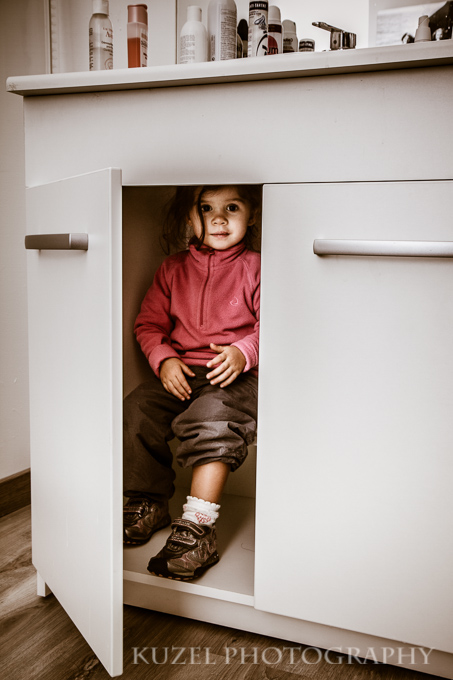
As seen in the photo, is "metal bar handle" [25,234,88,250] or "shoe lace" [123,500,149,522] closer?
"metal bar handle" [25,234,88,250]

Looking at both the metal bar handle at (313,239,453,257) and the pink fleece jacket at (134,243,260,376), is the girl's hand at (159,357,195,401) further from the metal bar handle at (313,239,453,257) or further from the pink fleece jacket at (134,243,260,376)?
the metal bar handle at (313,239,453,257)

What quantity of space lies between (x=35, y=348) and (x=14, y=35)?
32.5 inches

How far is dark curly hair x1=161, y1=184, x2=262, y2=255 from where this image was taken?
1.18 meters

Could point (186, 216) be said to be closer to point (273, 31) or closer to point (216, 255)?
point (216, 255)

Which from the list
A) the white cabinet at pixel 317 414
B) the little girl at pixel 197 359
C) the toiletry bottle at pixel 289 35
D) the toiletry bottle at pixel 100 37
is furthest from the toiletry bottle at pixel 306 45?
the white cabinet at pixel 317 414

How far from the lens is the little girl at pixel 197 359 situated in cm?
107

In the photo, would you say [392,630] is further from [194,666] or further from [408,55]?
[408,55]

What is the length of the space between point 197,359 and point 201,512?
32 centimetres

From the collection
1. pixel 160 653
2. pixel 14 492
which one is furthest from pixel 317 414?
pixel 14 492

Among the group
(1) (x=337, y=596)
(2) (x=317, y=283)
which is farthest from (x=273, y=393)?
(1) (x=337, y=596)

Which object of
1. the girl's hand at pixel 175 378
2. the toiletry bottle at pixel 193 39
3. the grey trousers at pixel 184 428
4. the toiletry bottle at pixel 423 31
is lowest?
the grey trousers at pixel 184 428

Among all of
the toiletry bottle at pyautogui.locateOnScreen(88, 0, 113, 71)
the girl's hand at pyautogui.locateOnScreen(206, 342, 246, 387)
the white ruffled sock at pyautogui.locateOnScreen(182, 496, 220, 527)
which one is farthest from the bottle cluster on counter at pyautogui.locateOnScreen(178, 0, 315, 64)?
the white ruffled sock at pyautogui.locateOnScreen(182, 496, 220, 527)

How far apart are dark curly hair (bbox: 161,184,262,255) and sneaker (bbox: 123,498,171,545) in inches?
21.6

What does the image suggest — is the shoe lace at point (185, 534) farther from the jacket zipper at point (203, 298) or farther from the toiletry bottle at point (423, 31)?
the toiletry bottle at point (423, 31)
